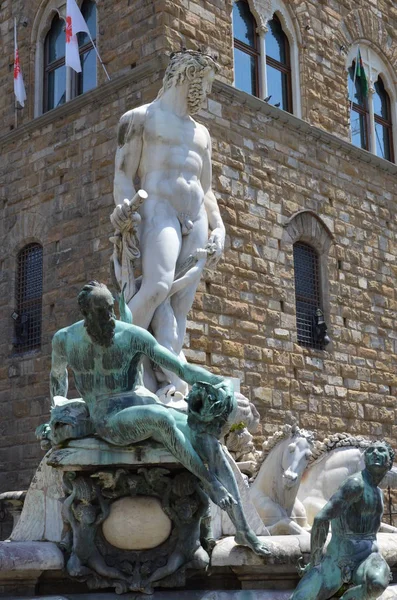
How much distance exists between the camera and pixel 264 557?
4254mm

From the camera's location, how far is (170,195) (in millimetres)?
7379

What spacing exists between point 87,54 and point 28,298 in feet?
11.5

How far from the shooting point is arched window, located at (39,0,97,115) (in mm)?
13312

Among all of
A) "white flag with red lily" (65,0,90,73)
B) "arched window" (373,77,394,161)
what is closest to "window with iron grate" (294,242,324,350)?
"arched window" (373,77,394,161)

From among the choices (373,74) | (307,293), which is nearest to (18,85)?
(307,293)

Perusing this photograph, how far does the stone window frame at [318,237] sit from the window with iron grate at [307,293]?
7cm

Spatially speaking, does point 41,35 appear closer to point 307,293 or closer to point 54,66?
point 54,66

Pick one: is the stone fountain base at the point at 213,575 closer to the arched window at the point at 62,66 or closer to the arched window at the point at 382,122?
the arched window at the point at 62,66

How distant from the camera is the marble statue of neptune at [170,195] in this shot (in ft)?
23.2

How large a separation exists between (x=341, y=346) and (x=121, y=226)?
7.30m

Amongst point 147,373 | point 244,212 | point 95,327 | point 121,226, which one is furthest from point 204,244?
point 244,212

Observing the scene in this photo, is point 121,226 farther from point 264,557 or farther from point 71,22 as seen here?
point 71,22

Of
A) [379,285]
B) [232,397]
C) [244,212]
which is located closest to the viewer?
[232,397]

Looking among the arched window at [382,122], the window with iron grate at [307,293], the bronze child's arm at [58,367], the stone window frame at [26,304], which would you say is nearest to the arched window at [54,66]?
the stone window frame at [26,304]
